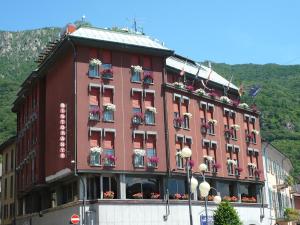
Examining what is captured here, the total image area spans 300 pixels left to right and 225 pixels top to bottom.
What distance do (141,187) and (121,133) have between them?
4.63m

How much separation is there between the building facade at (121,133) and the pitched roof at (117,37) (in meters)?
0.12

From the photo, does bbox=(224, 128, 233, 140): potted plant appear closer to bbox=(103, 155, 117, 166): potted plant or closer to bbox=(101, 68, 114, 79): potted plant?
bbox=(101, 68, 114, 79): potted plant

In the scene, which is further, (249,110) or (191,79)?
(249,110)

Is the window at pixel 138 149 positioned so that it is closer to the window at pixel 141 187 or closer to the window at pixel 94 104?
the window at pixel 141 187

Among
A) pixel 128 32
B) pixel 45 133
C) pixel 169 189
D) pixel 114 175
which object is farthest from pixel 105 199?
pixel 128 32

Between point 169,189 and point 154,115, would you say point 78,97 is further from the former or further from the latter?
point 169,189

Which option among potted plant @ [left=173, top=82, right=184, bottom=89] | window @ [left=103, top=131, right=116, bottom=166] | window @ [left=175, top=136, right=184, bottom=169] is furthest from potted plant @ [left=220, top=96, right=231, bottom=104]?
window @ [left=103, top=131, right=116, bottom=166]

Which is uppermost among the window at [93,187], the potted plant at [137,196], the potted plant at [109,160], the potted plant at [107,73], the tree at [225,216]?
the potted plant at [107,73]

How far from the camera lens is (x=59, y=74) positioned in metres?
45.6

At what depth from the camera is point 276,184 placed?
218 ft

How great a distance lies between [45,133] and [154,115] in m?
10.9

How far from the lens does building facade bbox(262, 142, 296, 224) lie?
61312mm

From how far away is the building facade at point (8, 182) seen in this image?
6538cm

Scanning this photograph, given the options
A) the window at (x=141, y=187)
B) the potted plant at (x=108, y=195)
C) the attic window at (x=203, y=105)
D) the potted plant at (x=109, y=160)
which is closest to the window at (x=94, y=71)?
the potted plant at (x=109, y=160)
